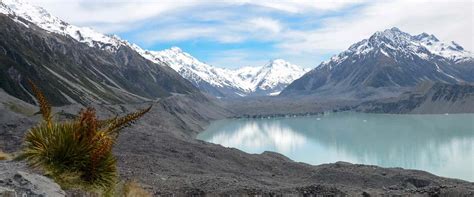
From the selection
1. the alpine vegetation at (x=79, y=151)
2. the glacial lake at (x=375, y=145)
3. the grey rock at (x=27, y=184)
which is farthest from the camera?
the glacial lake at (x=375, y=145)

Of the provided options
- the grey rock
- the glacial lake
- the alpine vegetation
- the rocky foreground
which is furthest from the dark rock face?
the grey rock

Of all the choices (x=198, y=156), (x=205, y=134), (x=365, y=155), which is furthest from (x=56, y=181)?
(x=205, y=134)

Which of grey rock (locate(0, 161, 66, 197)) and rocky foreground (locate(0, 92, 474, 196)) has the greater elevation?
grey rock (locate(0, 161, 66, 197))

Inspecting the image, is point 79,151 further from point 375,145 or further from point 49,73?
point 49,73

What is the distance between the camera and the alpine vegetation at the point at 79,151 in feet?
25.9

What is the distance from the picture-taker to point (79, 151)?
799 cm

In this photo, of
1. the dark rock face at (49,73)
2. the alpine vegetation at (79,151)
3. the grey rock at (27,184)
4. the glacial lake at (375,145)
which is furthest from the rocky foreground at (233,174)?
the dark rock face at (49,73)

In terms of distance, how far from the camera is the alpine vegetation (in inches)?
311

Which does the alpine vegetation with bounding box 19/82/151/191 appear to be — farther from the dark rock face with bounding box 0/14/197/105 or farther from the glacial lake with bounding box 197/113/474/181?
the dark rock face with bounding box 0/14/197/105

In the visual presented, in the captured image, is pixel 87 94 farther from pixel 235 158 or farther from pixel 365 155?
pixel 235 158

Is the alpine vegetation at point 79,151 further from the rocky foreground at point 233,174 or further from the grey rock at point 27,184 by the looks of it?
the rocky foreground at point 233,174

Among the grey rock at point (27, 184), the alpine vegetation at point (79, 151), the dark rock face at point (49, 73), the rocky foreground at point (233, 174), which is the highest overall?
the dark rock face at point (49, 73)

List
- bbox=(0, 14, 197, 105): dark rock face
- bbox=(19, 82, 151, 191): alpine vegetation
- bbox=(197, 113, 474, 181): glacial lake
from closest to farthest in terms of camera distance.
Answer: bbox=(19, 82, 151, 191): alpine vegetation < bbox=(197, 113, 474, 181): glacial lake < bbox=(0, 14, 197, 105): dark rock face

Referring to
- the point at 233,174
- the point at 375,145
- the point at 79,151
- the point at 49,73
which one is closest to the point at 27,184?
the point at 79,151
